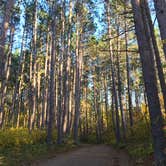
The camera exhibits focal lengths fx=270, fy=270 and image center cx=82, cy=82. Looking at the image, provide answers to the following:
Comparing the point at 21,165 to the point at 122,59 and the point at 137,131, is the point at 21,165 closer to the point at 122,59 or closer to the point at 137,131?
the point at 137,131

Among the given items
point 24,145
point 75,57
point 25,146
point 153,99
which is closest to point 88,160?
point 153,99

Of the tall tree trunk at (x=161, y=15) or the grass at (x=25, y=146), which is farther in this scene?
the grass at (x=25, y=146)

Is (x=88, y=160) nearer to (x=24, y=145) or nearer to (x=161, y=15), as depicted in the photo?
(x=24, y=145)

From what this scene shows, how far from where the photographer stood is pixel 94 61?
128 ft

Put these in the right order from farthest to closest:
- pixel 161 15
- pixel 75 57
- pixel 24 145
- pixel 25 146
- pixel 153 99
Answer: pixel 75 57, pixel 24 145, pixel 25 146, pixel 161 15, pixel 153 99

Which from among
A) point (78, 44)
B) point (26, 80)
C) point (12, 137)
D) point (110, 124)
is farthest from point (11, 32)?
point (110, 124)

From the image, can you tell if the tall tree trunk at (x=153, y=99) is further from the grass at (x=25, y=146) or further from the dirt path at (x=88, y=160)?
the grass at (x=25, y=146)

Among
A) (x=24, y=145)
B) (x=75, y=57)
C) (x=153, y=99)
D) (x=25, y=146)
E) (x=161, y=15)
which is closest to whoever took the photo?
(x=153, y=99)

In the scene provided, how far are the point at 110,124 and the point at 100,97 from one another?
12888 millimetres

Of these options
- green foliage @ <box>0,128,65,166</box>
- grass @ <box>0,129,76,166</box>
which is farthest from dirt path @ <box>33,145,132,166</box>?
green foliage @ <box>0,128,65,166</box>

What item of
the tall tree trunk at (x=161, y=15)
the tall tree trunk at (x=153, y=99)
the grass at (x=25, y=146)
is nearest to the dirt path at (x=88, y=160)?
the grass at (x=25, y=146)

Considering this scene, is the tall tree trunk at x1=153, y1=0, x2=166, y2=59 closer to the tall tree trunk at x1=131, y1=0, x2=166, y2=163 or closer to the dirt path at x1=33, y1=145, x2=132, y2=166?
the tall tree trunk at x1=131, y1=0, x2=166, y2=163

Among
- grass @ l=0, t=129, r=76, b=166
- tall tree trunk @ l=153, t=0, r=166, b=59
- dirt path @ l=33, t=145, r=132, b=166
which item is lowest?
dirt path @ l=33, t=145, r=132, b=166

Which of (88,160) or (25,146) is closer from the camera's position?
(88,160)
